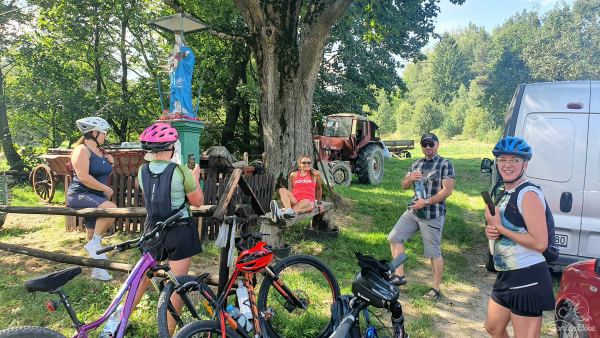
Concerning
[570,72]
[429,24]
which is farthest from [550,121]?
[570,72]

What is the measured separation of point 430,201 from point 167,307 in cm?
302

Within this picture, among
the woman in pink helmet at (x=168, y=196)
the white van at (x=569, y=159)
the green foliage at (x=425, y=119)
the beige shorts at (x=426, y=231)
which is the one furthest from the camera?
the green foliage at (x=425, y=119)

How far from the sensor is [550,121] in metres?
4.84

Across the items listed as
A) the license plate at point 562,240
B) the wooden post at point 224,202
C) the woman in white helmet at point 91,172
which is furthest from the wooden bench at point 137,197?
the license plate at point 562,240

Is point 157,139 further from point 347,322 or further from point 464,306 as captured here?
point 464,306

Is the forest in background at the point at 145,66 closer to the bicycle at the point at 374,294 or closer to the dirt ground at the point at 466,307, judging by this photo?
the dirt ground at the point at 466,307

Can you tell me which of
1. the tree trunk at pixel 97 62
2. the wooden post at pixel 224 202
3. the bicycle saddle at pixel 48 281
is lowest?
the bicycle saddle at pixel 48 281

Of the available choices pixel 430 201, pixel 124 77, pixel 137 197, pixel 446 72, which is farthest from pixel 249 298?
pixel 446 72

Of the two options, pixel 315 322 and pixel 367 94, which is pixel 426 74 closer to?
pixel 367 94

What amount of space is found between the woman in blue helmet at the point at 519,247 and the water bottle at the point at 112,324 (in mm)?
2505

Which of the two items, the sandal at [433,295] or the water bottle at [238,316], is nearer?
the water bottle at [238,316]

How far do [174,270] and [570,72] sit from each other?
55763mm

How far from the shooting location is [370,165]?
14125 mm

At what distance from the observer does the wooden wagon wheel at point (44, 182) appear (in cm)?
1109
